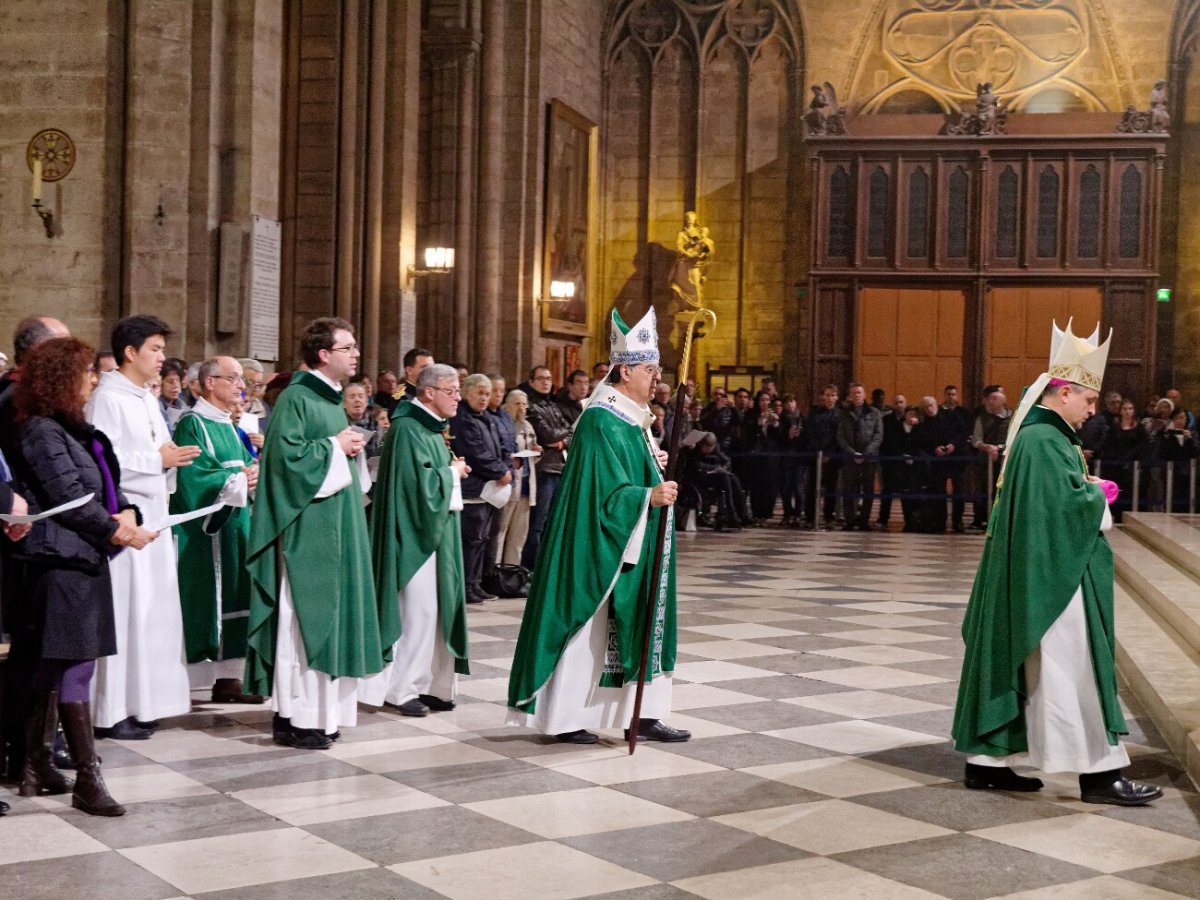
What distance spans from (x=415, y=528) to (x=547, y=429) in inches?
216

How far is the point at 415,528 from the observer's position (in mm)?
7336

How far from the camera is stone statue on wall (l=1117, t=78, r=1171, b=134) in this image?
22719 millimetres

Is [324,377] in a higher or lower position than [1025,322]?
lower

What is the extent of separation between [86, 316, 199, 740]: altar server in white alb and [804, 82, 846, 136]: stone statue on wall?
705 inches

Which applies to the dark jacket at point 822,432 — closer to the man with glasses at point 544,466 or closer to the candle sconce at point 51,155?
the man with glasses at point 544,466

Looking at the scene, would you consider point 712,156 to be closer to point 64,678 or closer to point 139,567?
point 139,567

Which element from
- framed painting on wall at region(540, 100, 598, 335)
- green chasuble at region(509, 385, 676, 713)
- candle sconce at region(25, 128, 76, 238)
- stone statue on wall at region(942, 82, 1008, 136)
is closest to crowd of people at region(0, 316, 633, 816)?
green chasuble at region(509, 385, 676, 713)

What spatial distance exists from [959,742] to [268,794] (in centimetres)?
255

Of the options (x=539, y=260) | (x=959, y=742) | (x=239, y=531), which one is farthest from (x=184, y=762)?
(x=539, y=260)

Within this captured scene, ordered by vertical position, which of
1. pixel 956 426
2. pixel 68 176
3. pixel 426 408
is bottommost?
pixel 956 426

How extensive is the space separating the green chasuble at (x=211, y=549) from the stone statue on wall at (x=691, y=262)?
17.3m

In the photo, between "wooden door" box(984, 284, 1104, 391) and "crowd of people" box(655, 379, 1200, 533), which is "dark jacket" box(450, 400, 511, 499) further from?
"wooden door" box(984, 284, 1104, 391)

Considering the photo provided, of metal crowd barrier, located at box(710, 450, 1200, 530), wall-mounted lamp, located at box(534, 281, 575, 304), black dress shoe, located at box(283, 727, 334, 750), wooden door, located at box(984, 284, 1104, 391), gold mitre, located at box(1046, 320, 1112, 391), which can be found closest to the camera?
gold mitre, located at box(1046, 320, 1112, 391)

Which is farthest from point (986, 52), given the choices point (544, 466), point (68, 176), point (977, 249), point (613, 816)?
point (613, 816)
